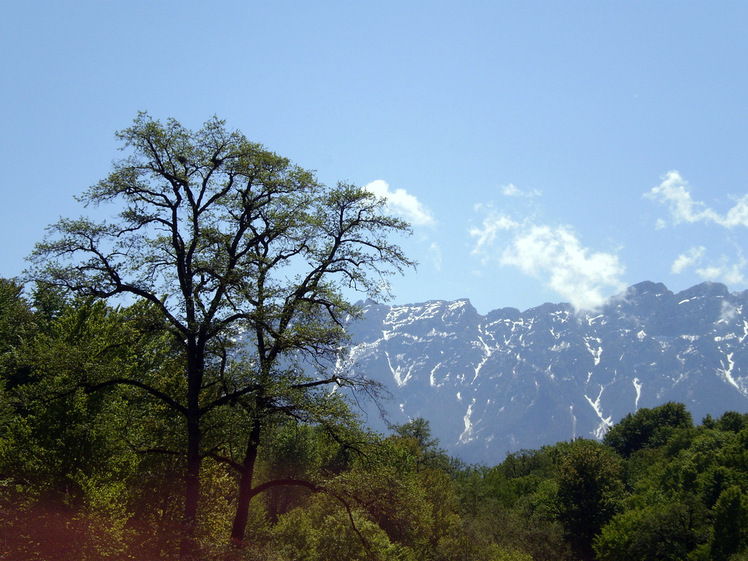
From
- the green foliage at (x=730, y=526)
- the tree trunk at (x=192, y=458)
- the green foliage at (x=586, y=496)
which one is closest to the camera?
the tree trunk at (x=192, y=458)

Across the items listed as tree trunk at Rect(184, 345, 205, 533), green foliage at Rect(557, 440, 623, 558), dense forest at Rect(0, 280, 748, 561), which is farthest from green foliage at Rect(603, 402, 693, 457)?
tree trunk at Rect(184, 345, 205, 533)

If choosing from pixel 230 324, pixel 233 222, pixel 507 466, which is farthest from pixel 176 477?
pixel 507 466

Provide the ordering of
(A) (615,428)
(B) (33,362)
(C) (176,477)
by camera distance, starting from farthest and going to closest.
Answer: (A) (615,428) → (C) (176,477) → (B) (33,362)

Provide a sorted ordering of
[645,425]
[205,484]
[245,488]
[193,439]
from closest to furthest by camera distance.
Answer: [193,439] < [245,488] < [205,484] < [645,425]

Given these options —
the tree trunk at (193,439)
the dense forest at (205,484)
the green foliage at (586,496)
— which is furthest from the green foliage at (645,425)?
the tree trunk at (193,439)

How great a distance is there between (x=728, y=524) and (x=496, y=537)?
1828cm

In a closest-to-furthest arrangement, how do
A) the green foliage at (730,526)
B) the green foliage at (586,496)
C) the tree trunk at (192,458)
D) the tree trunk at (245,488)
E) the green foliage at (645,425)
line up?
the tree trunk at (192,458) < the tree trunk at (245,488) < the green foliage at (730,526) < the green foliage at (586,496) < the green foliage at (645,425)

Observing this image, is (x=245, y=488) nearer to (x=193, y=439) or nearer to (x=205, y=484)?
(x=193, y=439)

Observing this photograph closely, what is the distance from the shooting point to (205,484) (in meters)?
21.7

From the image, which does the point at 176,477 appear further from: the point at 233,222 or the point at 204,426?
the point at 233,222

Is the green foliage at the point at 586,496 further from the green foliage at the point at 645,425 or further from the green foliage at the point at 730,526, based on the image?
the green foliage at the point at 645,425

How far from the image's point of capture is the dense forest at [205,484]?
13602mm

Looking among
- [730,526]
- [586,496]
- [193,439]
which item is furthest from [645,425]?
[193,439]

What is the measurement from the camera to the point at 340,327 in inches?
591
